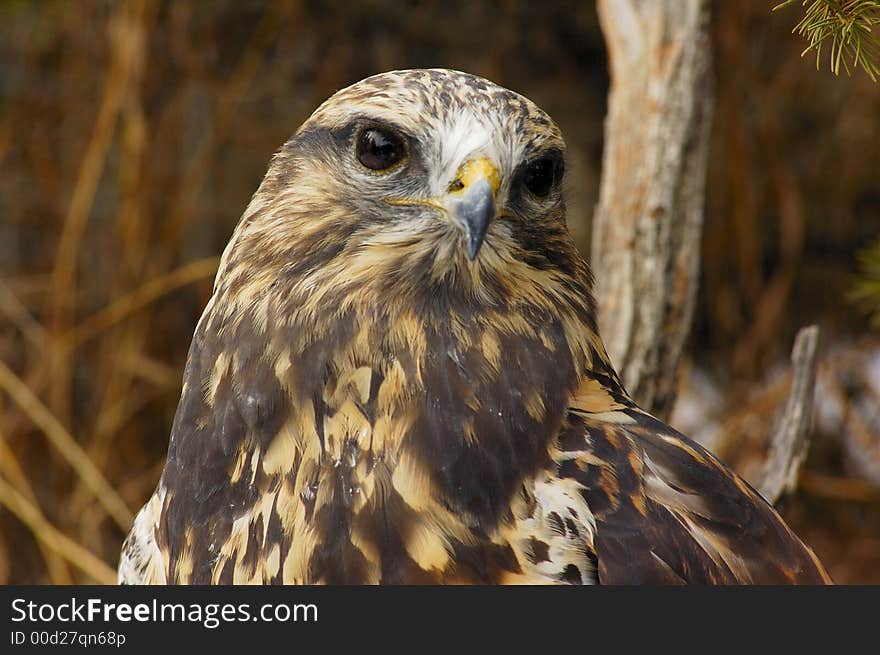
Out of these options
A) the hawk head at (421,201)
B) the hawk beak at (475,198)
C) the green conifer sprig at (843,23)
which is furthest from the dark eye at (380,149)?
the green conifer sprig at (843,23)

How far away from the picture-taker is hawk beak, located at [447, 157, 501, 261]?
1745mm

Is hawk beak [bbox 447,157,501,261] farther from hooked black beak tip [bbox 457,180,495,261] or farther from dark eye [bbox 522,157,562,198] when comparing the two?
dark eye [bbox 522,157,562,198]

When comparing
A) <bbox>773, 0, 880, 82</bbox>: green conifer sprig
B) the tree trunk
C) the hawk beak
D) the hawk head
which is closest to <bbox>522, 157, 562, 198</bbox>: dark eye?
the hawk head

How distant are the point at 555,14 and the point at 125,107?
2.08 meters

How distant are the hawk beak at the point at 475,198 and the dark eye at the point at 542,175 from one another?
137mm

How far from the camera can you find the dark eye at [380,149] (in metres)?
1.92

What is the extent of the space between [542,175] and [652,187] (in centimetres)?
84

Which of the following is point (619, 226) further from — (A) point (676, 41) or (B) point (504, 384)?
(B) point (504, 384)

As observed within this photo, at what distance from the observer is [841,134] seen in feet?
16.8

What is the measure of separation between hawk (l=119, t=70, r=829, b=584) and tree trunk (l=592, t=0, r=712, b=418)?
2.49ft

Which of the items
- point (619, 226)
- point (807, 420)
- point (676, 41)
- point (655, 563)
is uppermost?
point (676, 41)

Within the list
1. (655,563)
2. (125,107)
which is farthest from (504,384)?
(125,107)

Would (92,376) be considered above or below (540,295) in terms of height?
above

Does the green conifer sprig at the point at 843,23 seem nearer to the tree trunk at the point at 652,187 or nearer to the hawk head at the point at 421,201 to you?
the hawk head at the point at 421,201
